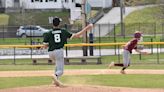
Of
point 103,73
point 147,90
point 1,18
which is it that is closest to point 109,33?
point 1,18

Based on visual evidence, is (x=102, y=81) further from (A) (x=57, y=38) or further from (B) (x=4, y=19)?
(B) (x=4, y=19)

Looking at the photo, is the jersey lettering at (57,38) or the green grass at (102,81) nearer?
the jersey lettering at (57,38)

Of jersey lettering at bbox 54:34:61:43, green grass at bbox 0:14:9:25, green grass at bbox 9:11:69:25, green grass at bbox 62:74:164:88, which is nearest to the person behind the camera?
jersey lettering at bbox 54:34:61:43

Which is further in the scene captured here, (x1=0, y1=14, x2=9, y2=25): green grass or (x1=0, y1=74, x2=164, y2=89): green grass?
(x1=0, y1=14, x2=9, y2=25): green grass

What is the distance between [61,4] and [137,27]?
25.6 metres

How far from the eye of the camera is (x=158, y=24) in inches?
2537

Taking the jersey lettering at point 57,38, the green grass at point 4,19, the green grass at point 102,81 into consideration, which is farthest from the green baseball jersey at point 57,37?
the green grass at point 4,19

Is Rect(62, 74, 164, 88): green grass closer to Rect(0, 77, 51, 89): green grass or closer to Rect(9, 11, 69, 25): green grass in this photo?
Rect(0, 77, 51, 89): green grass

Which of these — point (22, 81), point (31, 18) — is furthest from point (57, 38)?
point (31, 18)

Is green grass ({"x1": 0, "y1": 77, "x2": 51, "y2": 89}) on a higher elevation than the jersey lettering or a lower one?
lower

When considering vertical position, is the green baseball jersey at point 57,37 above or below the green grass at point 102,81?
above

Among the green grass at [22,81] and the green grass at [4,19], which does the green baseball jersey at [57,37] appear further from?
the green grass at [4,19]

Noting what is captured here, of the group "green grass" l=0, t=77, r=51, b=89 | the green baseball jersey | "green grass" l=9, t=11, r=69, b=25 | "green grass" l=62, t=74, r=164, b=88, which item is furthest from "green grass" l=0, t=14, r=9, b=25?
the green baseball jersey

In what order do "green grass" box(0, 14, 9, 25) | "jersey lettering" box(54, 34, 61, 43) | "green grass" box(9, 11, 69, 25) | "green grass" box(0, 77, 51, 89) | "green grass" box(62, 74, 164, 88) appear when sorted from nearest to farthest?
1. "jersey lettering" box(54, 34, 61, 43)
2. "green grass" box(62, 74, 164, 88)
3. "green grass" box(0, 77, 51, 89)
4. "green grass" box(9, 11, 69, 25)
5. "green grass" box(0, 14, 9, 25)
